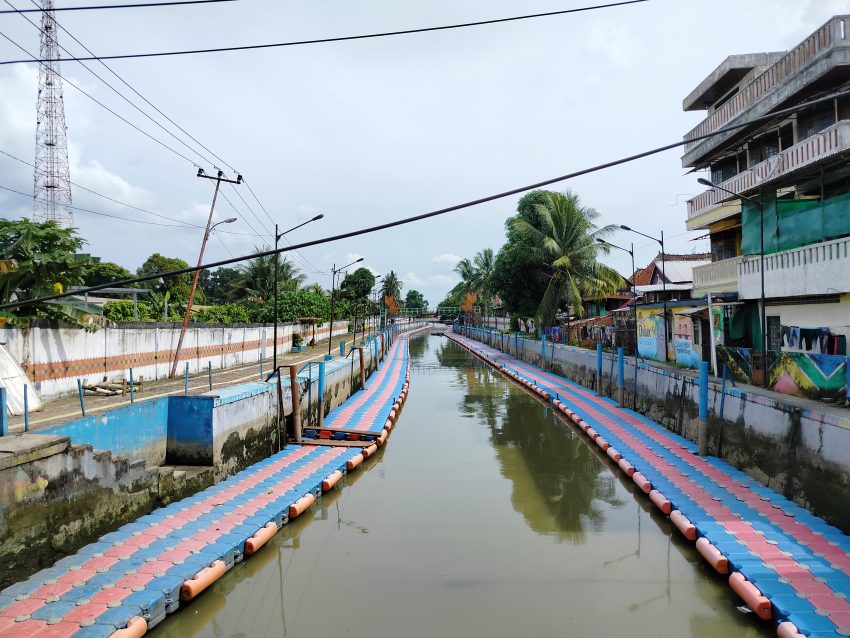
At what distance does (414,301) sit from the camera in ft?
471

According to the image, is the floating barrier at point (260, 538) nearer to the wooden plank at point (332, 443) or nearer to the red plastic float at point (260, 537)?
the red plastic float at point (260, 537)

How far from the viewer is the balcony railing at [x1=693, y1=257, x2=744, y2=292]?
21814mm

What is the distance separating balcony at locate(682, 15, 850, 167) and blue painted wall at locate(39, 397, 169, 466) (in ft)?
44.8

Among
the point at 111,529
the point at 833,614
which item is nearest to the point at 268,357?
the point at 111,529

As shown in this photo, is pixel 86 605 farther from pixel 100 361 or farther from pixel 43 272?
pixel 100 361

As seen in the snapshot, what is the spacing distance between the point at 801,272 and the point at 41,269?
21487mm

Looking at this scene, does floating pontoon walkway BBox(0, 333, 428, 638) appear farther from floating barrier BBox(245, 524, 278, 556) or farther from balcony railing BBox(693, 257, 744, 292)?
balcony railing BBox(693, 257, 744, 292)

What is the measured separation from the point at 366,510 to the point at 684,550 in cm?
605

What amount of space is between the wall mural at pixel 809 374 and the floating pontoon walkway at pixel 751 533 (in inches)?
125

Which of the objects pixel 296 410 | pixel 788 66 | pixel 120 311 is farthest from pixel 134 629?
pixel 120 311

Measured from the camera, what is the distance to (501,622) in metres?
7.18

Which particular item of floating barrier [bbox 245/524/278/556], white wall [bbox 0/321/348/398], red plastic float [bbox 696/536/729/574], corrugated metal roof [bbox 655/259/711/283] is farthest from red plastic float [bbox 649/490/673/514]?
corrugated metal roof [bbox 655/259/711/283]

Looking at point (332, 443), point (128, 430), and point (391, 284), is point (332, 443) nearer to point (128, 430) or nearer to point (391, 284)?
point (128, 430)

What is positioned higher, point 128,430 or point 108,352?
point 108,352
